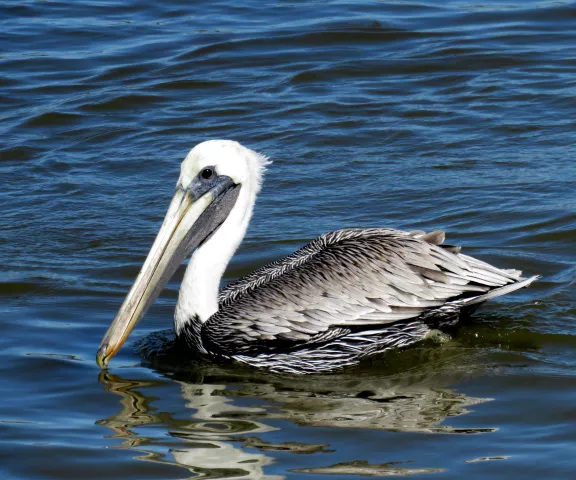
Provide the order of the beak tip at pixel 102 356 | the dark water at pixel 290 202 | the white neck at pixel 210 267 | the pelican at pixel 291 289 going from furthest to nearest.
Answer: the white neck at pixel 210 267 → the pelican at pixel 291 289 → the beak tip at pixel 102 356 → the dark water at pixel 290 202

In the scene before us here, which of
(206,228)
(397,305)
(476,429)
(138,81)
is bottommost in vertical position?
(476,429)

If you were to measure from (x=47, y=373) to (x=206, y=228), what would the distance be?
1.15m

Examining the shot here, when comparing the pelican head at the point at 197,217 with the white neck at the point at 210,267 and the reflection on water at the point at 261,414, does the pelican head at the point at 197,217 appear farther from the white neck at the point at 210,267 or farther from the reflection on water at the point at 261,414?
the reflection on water at the point at 261,414

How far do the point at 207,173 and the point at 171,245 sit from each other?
0.43m

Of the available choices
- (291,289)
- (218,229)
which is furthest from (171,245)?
(291,289)

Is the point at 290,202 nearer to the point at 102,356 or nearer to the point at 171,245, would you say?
the point at 171,245

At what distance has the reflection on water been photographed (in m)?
5.11

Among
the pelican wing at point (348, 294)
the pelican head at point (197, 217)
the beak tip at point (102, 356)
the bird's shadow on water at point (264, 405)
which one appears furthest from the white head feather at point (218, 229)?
the beak tip at point (102, 356)

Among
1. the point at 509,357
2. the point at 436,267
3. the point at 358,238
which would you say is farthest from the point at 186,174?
the point at 509,357

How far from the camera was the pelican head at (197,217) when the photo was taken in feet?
20.2

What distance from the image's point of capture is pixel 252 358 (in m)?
6.36

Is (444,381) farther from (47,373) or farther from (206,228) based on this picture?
(47,373)

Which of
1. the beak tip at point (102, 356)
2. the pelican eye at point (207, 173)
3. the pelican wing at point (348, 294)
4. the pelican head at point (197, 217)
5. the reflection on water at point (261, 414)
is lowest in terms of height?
the reflection on water at point (261, 414)

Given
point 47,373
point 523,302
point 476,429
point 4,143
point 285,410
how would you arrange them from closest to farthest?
point 476,429, point 285,410, point 47,373, point 523,302, point 4,143
